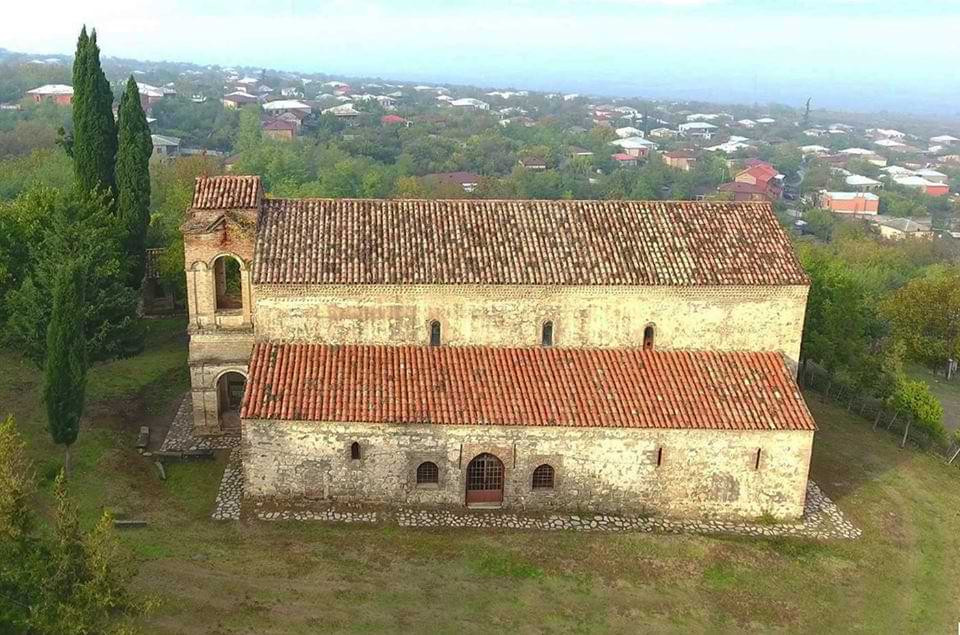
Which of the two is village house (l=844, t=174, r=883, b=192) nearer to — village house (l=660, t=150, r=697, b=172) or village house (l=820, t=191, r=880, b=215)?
village house (l=820, t=191, r=880, b=215)

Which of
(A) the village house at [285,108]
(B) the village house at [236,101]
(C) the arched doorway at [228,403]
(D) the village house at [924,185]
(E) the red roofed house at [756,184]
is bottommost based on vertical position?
(D) the village house at [924,185]

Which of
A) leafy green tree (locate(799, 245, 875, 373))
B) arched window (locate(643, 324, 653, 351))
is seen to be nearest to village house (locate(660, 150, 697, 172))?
leafy green tree (locate(799, 245, 875, 373))

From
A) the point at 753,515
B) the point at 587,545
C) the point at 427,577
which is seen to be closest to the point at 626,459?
the point at 587,545

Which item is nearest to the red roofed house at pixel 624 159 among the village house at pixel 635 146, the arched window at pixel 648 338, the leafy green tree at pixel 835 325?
the village house at pixel 635 146

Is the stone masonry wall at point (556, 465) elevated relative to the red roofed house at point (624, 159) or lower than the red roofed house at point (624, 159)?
elevated

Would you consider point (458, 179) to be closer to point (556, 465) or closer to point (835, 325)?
point (835, 325)

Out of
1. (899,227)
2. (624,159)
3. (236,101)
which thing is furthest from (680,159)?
(236,101)

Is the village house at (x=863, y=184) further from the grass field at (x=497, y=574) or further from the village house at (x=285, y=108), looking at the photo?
the grass field at (x=497, y=574)
